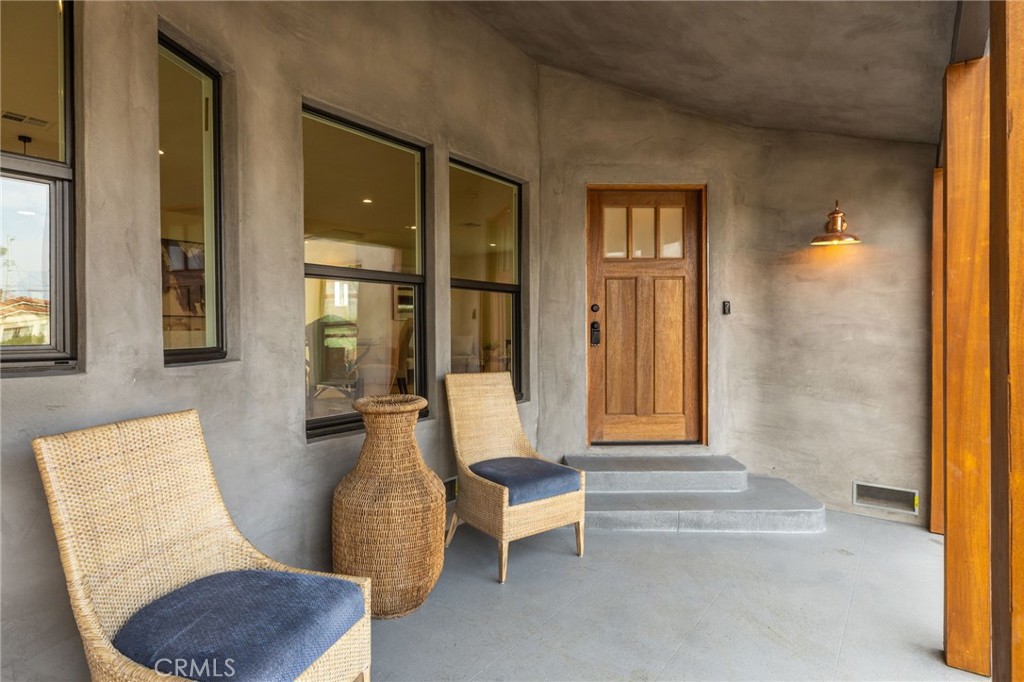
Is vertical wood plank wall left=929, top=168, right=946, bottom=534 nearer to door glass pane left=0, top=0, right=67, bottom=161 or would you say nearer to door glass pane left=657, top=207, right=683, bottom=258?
door glass pane left=657, top=207, right=683, bottom=258

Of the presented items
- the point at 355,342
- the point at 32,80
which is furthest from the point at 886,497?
the point at 32,80

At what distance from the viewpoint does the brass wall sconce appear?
372cm

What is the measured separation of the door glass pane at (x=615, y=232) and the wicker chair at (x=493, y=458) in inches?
53.7

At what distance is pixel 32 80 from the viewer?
1622 mm

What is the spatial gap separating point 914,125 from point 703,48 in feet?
4.81

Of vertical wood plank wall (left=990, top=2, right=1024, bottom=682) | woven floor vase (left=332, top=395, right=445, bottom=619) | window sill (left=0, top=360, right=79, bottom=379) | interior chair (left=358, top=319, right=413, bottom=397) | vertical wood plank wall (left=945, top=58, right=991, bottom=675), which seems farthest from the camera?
interior chair (left=358, top=319, right=413, bottom=397)

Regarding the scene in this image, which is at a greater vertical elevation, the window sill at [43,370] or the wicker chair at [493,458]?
the window sill at [43,370]

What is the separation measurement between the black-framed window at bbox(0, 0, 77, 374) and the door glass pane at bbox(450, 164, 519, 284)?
7.14 feet

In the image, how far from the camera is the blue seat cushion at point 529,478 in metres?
2.81

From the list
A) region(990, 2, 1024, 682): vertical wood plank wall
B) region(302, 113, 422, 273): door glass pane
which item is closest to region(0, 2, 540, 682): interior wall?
region(302, 113, 422, 273): door glass pane

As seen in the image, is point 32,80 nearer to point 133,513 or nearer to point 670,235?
point 133,513

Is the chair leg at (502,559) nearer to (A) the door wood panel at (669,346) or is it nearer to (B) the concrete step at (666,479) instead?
(B) the concrete step at (666,479)

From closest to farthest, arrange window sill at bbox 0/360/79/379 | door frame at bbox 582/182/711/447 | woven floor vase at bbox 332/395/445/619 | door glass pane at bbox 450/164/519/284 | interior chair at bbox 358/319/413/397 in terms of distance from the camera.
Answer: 1. window sill at bbox 0/360/79/379
2. woven floor vase at bbox 332/395/445/619
3. interior chair at bbox 358/319/413/397
4. door glass pane at bbox 450/164/519/284
5. door frame at bbox 582/182/711/447
